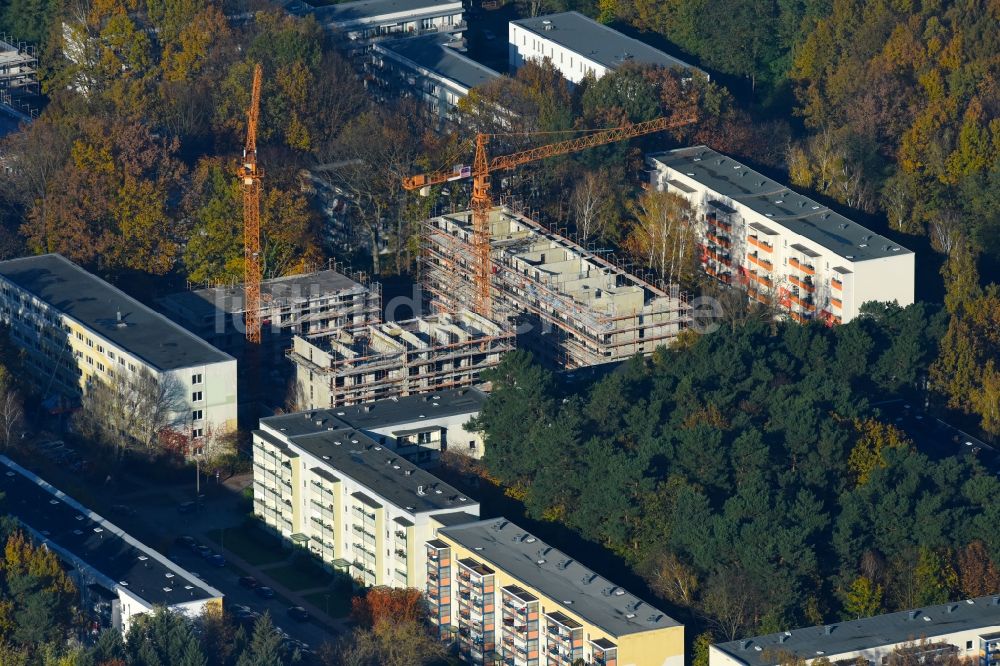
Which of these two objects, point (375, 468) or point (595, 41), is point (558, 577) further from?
point (595, 41)

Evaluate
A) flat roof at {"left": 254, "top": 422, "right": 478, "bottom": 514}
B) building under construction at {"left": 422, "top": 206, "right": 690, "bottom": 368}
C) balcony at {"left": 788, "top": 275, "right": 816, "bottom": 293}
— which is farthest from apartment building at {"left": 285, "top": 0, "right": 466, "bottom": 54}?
flat roof at {"left": 254, "top": 422, "right": 478, "bottom": 514}

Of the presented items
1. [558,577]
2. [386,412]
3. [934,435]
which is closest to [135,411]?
[386,412]

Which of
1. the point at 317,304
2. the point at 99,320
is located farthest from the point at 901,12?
the point at 99,320

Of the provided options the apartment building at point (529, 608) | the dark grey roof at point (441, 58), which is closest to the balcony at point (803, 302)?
the dark grey roof at point (441, 58)

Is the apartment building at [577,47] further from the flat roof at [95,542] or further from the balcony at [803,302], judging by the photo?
the flat roof at [95,542]

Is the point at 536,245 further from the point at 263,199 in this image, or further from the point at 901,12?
the point at 901,12
